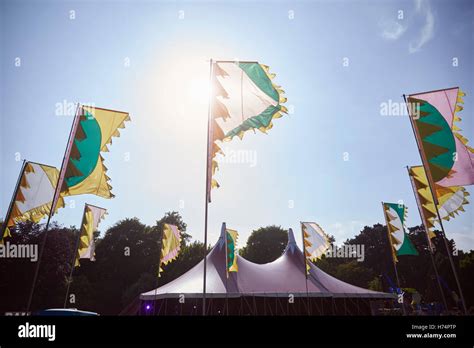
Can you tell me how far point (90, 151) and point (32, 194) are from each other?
2.88 metres

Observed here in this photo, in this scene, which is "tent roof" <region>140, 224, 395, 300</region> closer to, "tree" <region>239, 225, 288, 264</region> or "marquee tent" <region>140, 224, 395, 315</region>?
"marquee tent" <region>140, 224, 395, 315</region>

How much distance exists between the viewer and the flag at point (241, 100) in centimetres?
778

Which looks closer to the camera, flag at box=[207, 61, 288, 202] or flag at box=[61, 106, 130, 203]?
flag at box=[207, 61, 288, 202]

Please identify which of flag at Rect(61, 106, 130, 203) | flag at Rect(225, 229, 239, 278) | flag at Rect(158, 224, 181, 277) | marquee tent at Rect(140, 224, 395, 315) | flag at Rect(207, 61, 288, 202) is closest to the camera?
flag at Rect(207, 61, 288, 202)

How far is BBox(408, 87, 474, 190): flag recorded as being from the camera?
26.3 feet

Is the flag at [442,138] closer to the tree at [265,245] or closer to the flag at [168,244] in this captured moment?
the flag at [168,244]

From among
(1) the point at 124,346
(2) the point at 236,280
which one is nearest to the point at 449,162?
(1) the point at 124,346

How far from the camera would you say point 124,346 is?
391 centimetres

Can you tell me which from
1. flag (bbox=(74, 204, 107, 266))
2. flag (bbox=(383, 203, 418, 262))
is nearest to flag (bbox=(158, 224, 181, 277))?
flag (bbox=(74, 204, 107, 266))

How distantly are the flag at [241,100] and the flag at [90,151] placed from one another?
9.29ft

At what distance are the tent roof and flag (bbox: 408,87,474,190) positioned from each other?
39.4ft

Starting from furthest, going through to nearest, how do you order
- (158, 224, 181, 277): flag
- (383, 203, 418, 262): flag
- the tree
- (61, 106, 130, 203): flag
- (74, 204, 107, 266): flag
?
the tree, (158, 224, 181, 277): flag, (383, 203, 418, 262): flag, (74, 204, 107, 266): flag, (61, 106, 130, 203): flag

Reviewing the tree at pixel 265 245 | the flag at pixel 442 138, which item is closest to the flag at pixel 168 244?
the flag at pixel 442 138

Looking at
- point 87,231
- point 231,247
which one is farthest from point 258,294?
point 87,231
